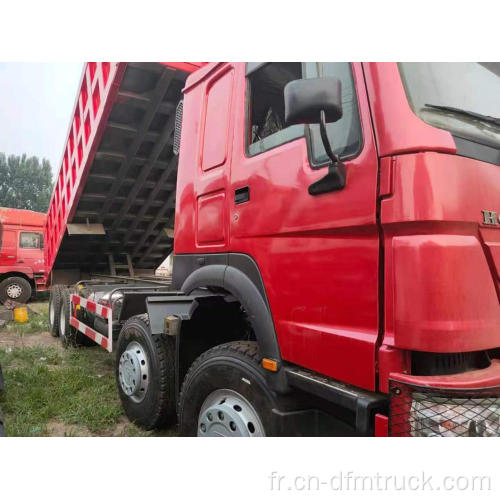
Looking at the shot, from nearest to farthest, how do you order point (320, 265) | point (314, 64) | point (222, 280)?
point (320, 265)
point (314, 64)
point (222, 280)

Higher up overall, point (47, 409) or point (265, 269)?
point (265, 269)

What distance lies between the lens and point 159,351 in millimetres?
2477

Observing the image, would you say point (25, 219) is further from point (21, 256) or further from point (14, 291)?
point (14, 291)

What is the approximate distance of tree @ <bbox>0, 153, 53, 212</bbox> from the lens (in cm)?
435

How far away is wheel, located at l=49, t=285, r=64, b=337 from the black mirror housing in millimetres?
5088

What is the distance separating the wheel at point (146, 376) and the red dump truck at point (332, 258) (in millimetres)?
13

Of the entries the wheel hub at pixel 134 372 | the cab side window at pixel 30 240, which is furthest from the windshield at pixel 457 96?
the cab side window at pixel 30 240

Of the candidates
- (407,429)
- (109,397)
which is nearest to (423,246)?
(407,429)

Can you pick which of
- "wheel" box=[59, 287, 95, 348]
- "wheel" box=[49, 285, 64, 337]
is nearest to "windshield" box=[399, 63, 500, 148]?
"wheel" box=[59, 287, 95, 348]

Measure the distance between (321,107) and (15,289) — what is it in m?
9.99

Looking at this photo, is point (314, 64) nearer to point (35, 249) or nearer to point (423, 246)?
point (423, 246)

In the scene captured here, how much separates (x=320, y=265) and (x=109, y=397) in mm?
2520

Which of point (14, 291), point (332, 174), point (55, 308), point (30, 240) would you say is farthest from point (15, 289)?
point (332, 174)

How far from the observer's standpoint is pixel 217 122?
7.54 ft
